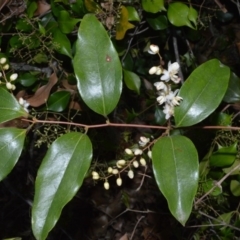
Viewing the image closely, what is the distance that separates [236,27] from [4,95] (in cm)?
181

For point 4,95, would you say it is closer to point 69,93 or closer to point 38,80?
point 69,93

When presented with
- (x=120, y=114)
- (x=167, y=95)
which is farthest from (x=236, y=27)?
(x=167, y=95)

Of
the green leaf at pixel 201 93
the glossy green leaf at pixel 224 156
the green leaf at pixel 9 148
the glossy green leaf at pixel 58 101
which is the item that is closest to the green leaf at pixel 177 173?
the green leaf at pixel 201 93

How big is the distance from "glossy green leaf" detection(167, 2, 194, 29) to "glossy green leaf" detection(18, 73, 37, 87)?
57cm

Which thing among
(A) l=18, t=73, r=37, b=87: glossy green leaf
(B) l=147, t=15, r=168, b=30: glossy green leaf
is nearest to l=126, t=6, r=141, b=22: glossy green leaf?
(B) l=147, t=15, r=168, b=30: glossy green leaf

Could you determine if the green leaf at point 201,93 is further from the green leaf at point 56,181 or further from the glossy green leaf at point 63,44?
the glossy green leaf at point 63,44

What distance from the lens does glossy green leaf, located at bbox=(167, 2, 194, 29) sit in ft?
5.92

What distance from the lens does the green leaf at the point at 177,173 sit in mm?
1087

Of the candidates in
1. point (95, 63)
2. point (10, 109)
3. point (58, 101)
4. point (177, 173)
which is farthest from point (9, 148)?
point (58, 101)

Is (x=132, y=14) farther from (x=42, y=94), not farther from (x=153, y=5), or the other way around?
(x=42, y=94)

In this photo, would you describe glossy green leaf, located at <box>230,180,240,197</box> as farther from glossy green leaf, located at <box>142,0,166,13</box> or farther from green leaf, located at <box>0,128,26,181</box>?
green leaf, located at <box>0,128,26,181</box>

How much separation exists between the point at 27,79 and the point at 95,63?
→ 0.82 meters

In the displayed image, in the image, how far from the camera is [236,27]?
2.74 meters

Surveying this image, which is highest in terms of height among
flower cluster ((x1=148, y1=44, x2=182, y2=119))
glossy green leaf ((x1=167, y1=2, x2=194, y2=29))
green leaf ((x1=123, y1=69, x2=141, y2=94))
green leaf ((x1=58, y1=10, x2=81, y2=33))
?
flower cluster ((x1=148, y1=44, x2=182, y2=119))
